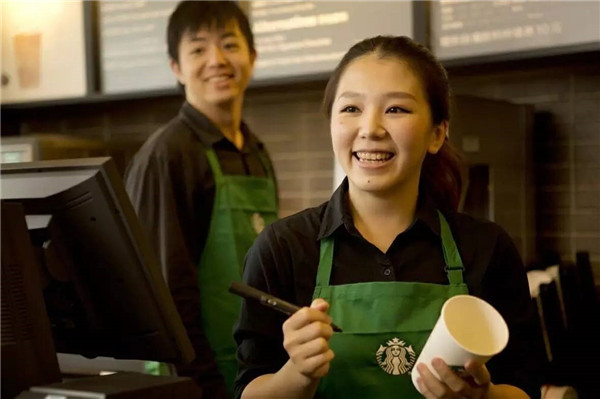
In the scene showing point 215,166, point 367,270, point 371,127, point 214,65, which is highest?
point 214,65

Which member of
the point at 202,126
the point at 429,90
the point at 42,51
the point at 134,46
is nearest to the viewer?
the point at 429,90

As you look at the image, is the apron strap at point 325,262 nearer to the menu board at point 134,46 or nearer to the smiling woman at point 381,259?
the smiling woman at point 381,259

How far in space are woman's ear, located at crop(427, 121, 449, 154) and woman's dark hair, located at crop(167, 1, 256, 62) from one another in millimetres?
864

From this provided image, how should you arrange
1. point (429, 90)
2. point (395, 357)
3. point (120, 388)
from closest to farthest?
point (120, 388)
point (395, 357)
point (429, 90)

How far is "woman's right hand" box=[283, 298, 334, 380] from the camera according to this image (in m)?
0.98

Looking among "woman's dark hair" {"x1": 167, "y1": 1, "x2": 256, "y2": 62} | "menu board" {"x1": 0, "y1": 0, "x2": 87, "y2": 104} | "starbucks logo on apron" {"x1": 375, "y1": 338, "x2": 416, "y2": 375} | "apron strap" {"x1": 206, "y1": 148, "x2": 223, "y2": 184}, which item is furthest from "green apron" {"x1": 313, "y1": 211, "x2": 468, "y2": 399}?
"menu board" {"x1": 0, "y1": 0, "x2": 87, "y2": 104}

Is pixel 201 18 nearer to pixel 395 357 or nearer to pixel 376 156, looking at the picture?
pixel 376 156

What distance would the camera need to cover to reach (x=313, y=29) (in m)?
2.62

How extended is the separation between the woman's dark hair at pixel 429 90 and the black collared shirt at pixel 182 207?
1.88ft

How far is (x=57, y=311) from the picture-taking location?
112cm

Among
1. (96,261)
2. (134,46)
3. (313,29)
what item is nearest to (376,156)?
(96,261)

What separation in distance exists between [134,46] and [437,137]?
1963mm

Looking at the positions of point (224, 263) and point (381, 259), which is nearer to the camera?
point (381, 259)

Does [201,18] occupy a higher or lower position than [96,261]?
higher
